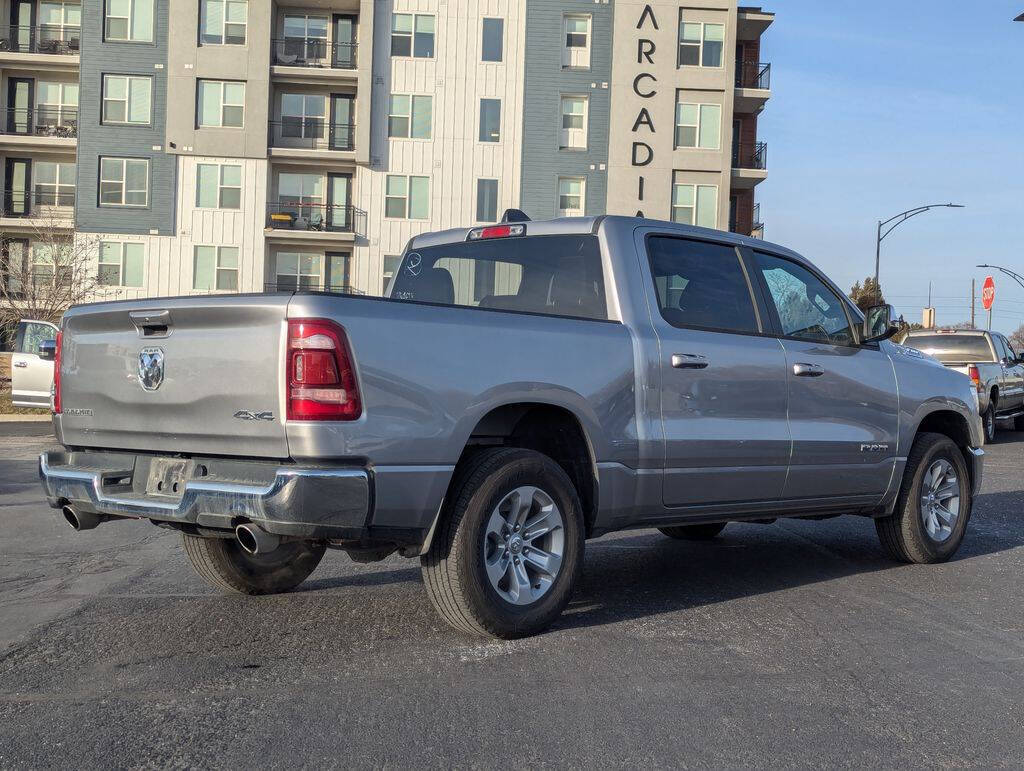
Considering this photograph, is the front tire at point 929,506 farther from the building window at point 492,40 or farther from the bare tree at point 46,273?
the building window at point 492,40

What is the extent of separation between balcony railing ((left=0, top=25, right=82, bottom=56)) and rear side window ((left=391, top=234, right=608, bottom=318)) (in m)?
41.5

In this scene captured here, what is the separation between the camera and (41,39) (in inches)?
1725

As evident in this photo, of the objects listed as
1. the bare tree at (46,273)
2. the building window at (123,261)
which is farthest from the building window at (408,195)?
the bare tree at (46,273)

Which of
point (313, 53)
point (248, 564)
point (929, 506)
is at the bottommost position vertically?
point (248, 564)

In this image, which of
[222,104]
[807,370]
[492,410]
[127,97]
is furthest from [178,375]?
[127,97]

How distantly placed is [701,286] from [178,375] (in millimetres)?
2863

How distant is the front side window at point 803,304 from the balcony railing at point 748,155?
1540 inches

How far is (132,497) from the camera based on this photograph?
5.01 meters

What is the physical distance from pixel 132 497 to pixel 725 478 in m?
3.02

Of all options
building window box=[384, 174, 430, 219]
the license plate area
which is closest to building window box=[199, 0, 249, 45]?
building window box=[384, 174, 430, 219]

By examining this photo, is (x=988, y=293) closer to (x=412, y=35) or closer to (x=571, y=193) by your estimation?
(x=571, y=193)

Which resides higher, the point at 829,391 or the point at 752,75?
the point at 752,75

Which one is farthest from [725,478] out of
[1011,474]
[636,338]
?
[1011,474]

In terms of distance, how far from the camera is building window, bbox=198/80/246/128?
4147cm
